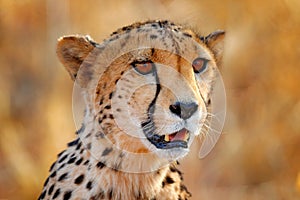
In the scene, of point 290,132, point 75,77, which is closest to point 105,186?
point 75,77

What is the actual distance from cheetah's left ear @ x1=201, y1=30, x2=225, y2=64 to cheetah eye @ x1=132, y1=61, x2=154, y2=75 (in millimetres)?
258

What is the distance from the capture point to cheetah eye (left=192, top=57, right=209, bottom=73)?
244cm

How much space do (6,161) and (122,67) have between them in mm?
2034

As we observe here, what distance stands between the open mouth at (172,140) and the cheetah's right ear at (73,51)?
29cm

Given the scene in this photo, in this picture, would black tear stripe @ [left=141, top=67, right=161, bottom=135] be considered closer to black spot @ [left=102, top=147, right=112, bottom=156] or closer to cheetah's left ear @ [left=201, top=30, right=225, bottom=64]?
black spot @ [left=102, top=147, right=112, bottom=156]

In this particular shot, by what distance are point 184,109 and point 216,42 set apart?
42 cm

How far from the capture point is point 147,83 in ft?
7.82

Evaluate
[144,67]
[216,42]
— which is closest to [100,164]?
[144,67]

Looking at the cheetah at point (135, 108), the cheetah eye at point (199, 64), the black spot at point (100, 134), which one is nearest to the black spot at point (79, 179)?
the cheetah at point (135, 108)

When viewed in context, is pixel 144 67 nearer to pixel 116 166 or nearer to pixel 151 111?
pixel 151 111

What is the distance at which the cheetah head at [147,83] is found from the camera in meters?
2.32

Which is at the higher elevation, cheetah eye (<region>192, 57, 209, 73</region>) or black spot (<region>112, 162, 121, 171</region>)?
cheetah eye (<region>192, 57, 209, 73</region>)

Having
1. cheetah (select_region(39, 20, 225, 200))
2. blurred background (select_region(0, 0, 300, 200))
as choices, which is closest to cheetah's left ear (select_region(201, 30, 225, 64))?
cheetah (select_region(39, 20, 225, 200))

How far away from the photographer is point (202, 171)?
4.51 meters
